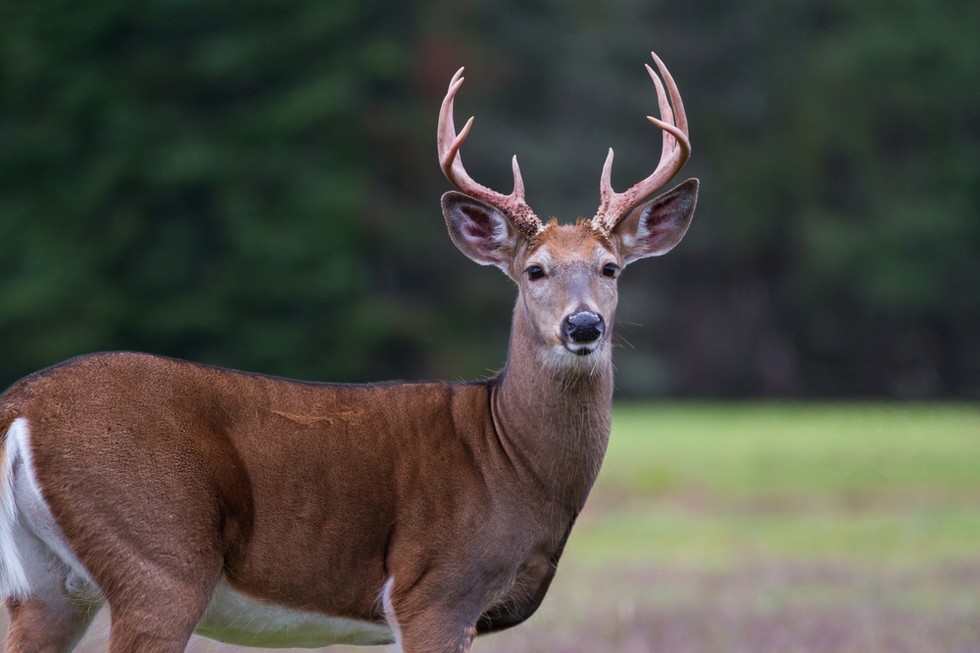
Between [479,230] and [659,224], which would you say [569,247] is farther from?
[659,224]

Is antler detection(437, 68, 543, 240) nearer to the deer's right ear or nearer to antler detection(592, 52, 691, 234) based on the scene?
the deer's right ear

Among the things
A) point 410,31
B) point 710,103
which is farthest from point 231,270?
point 710,103

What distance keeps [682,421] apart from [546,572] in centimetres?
2170

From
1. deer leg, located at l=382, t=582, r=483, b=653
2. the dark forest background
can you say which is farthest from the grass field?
the dark forest background

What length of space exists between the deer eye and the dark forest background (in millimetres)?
23952

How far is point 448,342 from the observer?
117 ft

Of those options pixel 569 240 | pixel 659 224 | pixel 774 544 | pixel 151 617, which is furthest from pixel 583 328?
pixel 774 544

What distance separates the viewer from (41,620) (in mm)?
5613

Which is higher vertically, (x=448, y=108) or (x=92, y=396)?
(x=448, y=108)

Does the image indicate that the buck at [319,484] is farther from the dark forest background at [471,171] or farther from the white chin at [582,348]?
the dark forest background at [471,171]

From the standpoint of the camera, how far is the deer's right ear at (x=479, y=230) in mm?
6414

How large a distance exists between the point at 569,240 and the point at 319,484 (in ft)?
4.50

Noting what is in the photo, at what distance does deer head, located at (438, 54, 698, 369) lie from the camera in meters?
5.97

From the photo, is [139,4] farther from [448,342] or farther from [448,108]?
[448,108]
